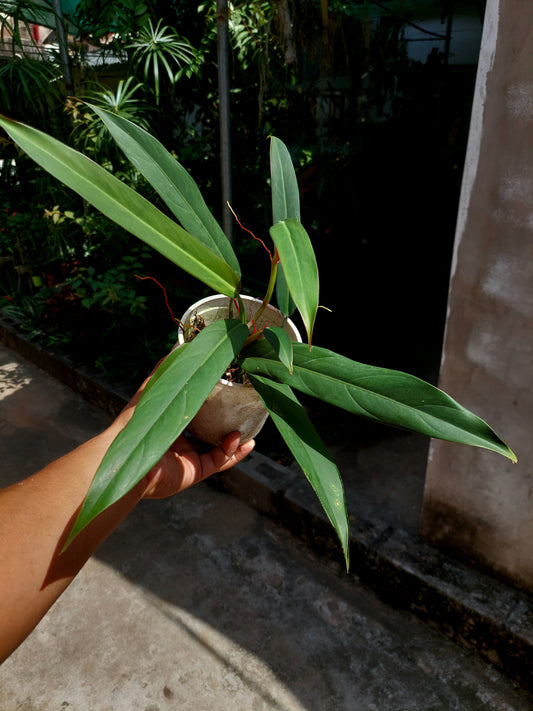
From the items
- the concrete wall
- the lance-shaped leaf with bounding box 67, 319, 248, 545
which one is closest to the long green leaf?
the lance-shaped leaf with bounding box 67, 319, 248, 545

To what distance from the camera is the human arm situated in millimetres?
815

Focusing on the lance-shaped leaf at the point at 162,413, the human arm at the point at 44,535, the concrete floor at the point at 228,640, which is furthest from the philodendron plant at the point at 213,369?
the concrete floor at the point at 228,640

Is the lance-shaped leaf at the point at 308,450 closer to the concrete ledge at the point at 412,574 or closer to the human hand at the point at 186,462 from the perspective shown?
the human hand at the point at 186,462

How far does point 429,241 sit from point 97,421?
2405 millimetres

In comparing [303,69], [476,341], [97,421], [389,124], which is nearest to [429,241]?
[389,124]

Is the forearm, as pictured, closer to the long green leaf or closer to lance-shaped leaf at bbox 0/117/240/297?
lance-shaped leaf at bbox 0/117/240/297

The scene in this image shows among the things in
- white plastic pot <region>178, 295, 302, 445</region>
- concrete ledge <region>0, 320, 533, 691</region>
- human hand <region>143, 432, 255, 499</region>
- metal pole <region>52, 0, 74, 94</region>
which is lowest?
concrete ledge <region>0, 320, 533, 691</region>

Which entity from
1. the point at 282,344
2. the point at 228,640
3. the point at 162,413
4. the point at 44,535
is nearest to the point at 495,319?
the point at 282,344

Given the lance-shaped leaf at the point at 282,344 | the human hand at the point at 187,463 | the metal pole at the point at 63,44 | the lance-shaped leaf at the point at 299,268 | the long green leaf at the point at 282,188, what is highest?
the metal pole at the point at 63,44

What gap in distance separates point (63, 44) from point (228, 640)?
3.58 metres

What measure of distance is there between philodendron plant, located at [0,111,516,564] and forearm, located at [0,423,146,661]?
274 mm

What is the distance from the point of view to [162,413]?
71 centimetres

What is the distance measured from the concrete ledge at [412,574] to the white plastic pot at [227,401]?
112cm

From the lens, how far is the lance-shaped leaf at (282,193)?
0.96 m
